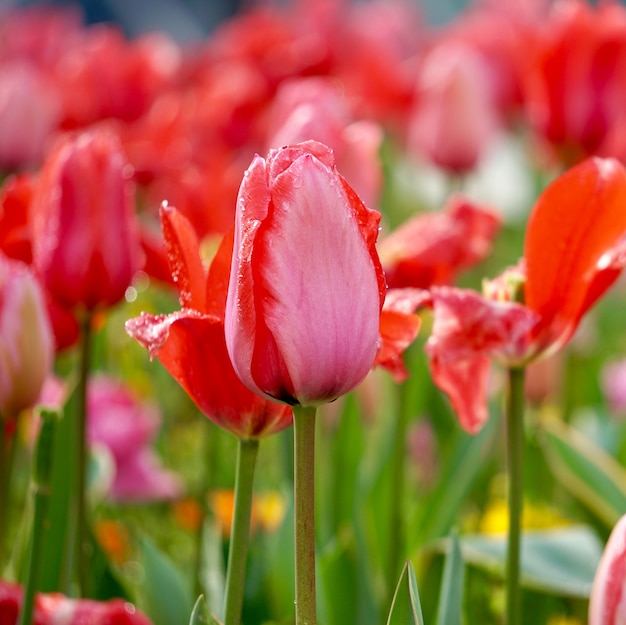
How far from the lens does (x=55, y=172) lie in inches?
33.5

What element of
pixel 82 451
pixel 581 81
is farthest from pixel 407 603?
pixel 581 81

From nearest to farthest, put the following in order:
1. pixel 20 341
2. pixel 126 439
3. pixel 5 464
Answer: pixel 20 341
pixel 5 464
pixel 126 439

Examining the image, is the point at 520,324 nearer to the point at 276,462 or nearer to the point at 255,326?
the point at 255,326

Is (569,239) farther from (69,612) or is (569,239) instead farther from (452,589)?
(69,612)

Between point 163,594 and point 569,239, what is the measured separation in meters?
0.50

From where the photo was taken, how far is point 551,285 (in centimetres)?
70

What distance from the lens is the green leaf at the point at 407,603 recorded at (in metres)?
0.56

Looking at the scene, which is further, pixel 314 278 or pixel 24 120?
pixel 24 120

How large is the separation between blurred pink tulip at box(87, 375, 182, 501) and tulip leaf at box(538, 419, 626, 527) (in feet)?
1.80

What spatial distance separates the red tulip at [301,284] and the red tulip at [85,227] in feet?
1.09

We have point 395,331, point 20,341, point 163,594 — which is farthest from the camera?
point 163,594

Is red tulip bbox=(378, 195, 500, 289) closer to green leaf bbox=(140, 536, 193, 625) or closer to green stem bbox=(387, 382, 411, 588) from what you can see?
green stem bbox=(387, 382, 411, 588)

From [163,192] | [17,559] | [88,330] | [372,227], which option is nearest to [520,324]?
[372,227]

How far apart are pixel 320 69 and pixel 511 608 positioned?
181cm
